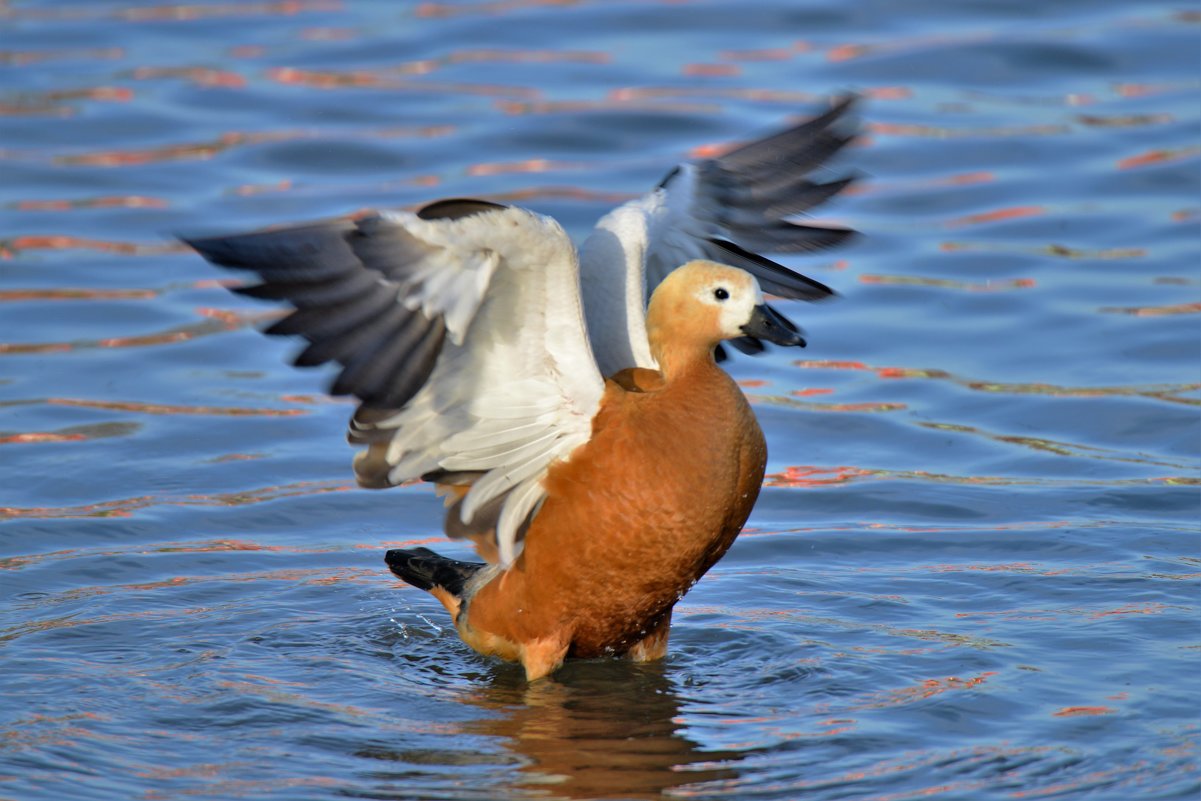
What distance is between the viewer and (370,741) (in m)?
6.04

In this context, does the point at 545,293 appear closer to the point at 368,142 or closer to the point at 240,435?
the point at 240,435

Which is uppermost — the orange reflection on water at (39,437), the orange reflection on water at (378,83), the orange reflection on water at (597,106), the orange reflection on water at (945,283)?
the orange reflection on water at (378,83)

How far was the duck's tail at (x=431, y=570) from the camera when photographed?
7191 mm

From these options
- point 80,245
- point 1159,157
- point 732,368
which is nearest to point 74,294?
point 80,245

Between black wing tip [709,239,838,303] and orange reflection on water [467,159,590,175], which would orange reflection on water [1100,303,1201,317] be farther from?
orange reflection on water [467,159,590,175]

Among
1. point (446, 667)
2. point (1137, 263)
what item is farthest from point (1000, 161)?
point (446, 667)

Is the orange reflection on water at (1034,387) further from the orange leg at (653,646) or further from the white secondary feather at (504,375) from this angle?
the white secondary feather at (504,375)

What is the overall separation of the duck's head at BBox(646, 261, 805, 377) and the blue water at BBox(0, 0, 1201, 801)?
1.21m

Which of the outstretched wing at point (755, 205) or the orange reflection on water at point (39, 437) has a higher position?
the outstretched wing at point (755, 205)

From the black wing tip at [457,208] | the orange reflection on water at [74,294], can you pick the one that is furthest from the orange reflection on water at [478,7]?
the black wing tip at [457,208]

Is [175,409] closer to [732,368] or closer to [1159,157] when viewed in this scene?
[732,368]

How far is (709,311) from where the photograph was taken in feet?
21.2

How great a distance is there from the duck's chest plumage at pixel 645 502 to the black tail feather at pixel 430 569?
2.01 feet

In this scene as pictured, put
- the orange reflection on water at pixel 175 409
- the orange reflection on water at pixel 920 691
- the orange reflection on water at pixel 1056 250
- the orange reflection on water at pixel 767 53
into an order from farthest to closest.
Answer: the orange reflection on water at pixel 767 53
the orange reflection on water at pixel 1056 250
the orange reflection on water at pixel 175 409
the orange reflection on water at pixel 920 691
